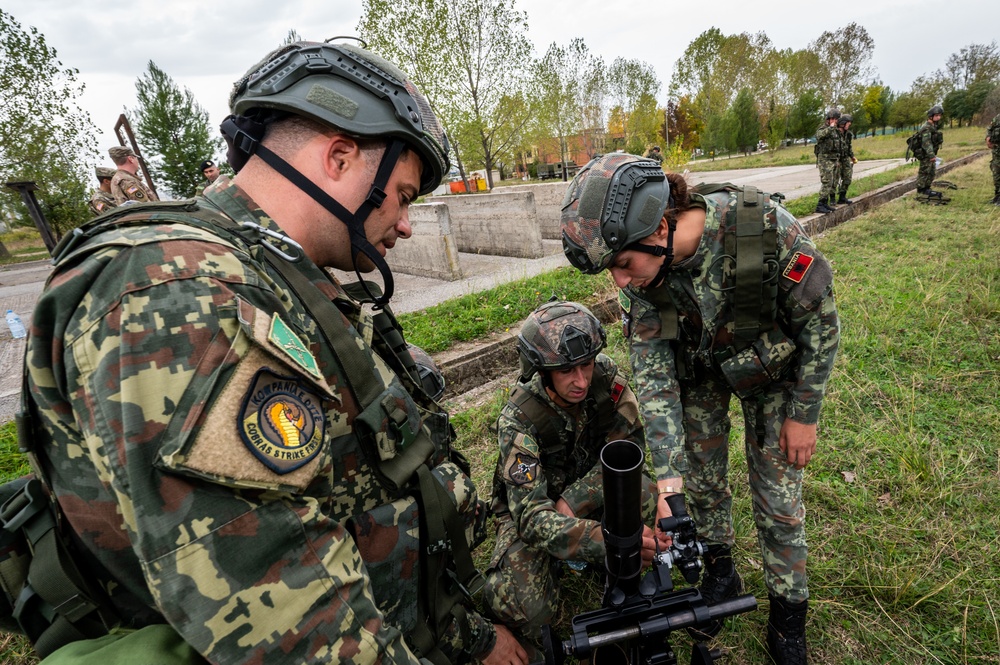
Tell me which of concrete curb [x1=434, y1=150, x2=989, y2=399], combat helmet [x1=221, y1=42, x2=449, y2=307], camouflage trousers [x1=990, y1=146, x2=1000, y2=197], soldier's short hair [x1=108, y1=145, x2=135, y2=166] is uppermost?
soldier's short hair [x1=108, y1=145, x2=135, y2=166]

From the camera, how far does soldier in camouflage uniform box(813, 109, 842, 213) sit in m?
10.5

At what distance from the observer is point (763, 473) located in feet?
7.76

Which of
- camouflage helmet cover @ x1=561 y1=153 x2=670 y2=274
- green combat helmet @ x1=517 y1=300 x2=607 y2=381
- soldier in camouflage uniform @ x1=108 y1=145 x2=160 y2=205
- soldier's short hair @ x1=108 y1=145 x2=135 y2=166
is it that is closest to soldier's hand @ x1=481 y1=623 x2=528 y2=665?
green combat helmet @ x1=517 y1=300 x2=607 y2=381

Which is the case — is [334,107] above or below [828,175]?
above

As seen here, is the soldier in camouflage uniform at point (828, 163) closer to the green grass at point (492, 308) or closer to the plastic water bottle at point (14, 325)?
the green grass at point (492, 308)

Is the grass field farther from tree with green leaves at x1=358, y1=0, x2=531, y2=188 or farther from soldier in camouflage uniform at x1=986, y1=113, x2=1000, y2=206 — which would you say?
tree with green leaves at x1=358, y1=0, x2=531, y2=188

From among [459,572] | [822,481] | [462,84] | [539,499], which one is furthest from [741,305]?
[462,84]

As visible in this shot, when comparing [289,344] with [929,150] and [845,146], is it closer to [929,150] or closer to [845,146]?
[845,146]

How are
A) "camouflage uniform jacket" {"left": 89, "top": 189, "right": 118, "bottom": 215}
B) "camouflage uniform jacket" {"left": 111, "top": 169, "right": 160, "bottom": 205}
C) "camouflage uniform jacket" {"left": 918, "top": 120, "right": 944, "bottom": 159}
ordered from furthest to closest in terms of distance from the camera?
1. "camouflage uniform jacket" {"left": 918, "top": 120, "right": 944, "bottom": 159}
2. "camouflage uniform jacket" {"left": 89, "top": 189, "right": 118, "bottom": 215}
3. "camouflage uniform jacket" {"left": 111, "top": 169, "right": 160, "bottom": 205}

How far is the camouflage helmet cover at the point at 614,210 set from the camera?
1.97m

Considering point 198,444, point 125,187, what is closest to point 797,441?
point 198,444

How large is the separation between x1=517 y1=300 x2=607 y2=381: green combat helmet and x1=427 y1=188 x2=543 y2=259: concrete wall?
7.27 meters

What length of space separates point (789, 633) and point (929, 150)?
526 inches

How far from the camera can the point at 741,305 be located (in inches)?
82.1
